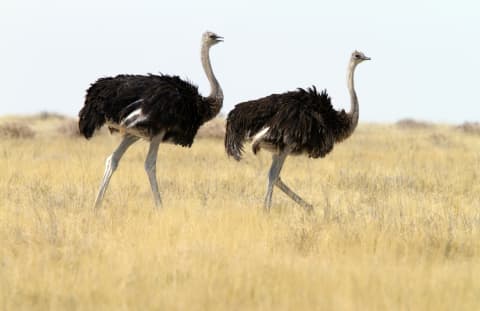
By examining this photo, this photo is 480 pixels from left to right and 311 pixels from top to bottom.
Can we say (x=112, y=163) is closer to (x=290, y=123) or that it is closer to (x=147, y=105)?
(x=147, y=105)

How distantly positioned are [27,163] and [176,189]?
4329 millimetres

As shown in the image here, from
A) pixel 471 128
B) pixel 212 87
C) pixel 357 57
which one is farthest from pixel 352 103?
pixel 471 128

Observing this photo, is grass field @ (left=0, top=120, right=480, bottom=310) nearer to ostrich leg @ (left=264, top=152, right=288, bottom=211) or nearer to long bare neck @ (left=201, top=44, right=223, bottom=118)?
ostrich leg @ (left=264, top=152, right=288, bottom=211)

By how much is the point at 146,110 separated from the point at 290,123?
1586 millimetres

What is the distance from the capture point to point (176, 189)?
37.9ft

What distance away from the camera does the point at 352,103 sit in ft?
32.9

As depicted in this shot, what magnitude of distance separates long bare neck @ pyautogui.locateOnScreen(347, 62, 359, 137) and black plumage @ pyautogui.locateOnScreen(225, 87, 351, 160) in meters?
0.18

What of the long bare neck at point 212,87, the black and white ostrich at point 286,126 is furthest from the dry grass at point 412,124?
the black and white ostrich at point 286,126

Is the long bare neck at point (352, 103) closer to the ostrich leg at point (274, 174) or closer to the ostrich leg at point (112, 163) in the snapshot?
the ostrich leg at point (274, 174)

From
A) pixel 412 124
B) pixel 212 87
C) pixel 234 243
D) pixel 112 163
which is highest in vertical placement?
pixel 412 124

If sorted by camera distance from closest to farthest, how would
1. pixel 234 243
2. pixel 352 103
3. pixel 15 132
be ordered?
pixel 234 243, pixel 352 103, pixel 15 132

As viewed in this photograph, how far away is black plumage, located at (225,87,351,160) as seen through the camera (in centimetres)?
895

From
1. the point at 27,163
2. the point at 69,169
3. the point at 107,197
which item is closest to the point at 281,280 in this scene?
the point at 107,197

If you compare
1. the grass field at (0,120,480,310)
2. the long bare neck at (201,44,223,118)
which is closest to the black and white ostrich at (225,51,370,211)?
the long bare neck at (201,44,223,118)
